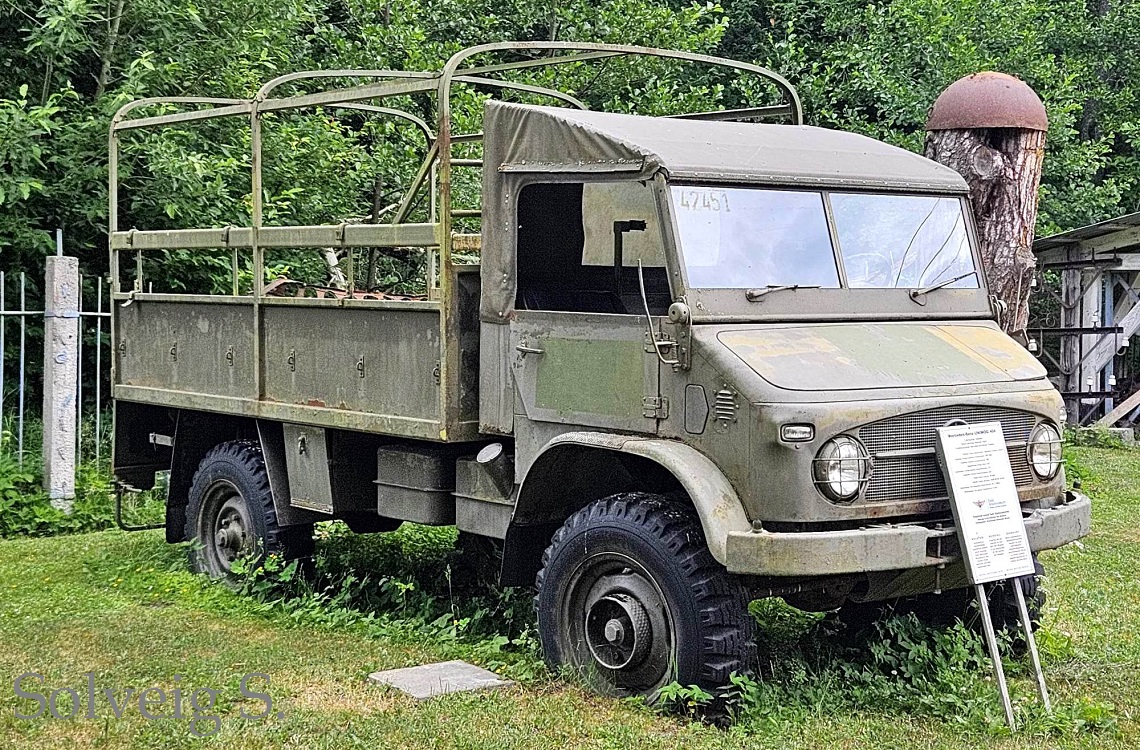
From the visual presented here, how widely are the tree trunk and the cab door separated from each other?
3.58 meters

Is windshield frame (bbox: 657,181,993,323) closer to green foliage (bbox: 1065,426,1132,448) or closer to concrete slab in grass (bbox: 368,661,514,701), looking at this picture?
concrete slab in grass (bbox: 368,661,514,701)

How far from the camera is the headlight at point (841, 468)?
5.76m

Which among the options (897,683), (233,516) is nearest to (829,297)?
(897,683)

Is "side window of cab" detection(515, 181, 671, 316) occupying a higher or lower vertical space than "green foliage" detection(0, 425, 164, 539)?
higher

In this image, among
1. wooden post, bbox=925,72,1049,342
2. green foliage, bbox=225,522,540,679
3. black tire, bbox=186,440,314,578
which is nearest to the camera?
green foliage, bbox=225,522,540,679

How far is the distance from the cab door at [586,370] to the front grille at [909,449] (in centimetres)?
89

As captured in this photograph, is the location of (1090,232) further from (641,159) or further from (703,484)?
(703,484)

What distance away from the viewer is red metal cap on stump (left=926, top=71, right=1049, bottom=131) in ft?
29.9

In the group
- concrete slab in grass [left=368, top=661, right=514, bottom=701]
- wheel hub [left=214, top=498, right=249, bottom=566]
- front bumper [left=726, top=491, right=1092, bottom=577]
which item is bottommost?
concrete slab in grass [left=368, top=661, right=514, bottom=701]

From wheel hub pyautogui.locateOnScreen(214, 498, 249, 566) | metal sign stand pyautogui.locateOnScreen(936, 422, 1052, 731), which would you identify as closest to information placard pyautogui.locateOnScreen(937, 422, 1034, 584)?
metal sign stand pyautogui.locateOnScreen(936, 422, 1052, 731)

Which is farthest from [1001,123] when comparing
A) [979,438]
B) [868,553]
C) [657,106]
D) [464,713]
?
[657,106]

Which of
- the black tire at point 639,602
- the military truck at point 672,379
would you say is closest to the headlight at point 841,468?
the military truck at point 672,379

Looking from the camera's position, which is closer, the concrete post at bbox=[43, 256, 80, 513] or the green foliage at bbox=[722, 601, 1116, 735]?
the green foliage at bbox=[722, 601, 1116, 735]

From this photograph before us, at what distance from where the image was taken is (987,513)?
19.5 feet
